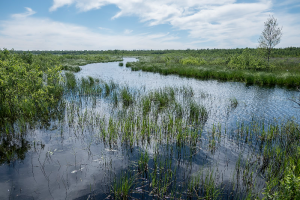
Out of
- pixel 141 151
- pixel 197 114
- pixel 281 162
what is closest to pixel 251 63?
pixel 197 114

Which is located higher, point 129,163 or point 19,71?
point 19,71

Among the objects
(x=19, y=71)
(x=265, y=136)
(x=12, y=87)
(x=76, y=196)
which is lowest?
(x=76, y=196)

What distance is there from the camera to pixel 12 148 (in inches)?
286

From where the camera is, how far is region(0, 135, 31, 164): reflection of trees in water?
667 cm

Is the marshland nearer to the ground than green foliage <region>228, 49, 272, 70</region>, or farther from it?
nearer to the ground

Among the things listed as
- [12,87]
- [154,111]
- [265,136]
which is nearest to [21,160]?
[12,87]

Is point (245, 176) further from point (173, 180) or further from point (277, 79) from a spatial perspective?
point (277, 79)

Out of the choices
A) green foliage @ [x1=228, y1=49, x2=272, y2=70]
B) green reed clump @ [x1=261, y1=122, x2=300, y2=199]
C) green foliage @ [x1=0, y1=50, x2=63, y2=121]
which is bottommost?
green reed clump @ [x1=261, y1=122, x2=300, y2=199]

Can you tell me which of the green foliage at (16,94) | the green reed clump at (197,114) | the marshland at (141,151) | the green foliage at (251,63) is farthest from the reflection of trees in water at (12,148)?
the green foliage at (251,63)

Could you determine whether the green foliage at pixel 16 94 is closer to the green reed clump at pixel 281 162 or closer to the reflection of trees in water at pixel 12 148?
the reflection of trees in water at pixel 12 148

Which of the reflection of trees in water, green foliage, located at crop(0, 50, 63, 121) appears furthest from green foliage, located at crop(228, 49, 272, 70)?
the reflection of trees in water

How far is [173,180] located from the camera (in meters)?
5.64

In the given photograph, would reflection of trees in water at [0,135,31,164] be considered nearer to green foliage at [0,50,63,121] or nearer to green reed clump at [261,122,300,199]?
green foliage at [0,50,63,121]

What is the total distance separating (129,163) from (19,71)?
8.44 metres
